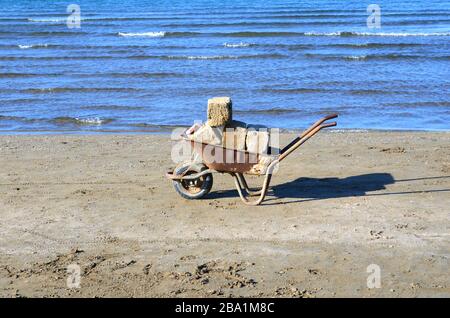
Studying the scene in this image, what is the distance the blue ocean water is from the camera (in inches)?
583

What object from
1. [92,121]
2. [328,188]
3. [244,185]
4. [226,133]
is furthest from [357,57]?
[226,133]

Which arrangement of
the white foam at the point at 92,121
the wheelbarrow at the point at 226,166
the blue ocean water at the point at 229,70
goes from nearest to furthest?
the wheelbarrow at the point at 226,166
the white foam at the point at 92,121
the blue ocean water at the point at 229,70

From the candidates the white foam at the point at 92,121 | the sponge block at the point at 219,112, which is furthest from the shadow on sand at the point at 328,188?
the white foam at the point at 92,121

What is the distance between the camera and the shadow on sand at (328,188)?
8625 mm

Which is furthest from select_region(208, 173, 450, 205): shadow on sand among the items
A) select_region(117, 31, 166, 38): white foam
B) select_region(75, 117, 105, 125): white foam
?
select_region(117, 31, 166, 38): white foam

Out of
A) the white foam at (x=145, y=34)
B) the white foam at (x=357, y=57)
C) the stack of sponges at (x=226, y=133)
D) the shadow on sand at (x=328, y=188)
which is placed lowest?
the white foam at (x=145, y=34)

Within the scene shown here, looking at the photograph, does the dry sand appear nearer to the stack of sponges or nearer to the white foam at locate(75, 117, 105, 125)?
the stack of sponges

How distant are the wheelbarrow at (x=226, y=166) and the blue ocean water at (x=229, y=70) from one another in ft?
17.4

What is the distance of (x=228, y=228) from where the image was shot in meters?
7.60

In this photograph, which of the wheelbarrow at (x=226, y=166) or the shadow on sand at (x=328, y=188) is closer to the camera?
the wheelbarrow at (x=226, y=166)

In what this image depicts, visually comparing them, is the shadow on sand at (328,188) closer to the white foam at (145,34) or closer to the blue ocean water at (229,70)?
the blue ocean water at (229,70)

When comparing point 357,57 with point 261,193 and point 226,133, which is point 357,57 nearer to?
point 226,133
